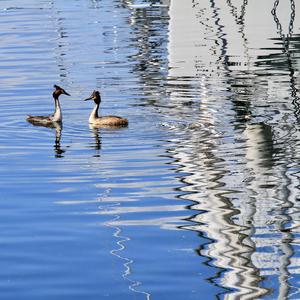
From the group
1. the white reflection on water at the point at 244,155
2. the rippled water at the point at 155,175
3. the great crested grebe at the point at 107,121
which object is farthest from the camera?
the great crested grebe at the point at 107,121

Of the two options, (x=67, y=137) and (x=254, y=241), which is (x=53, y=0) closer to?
(x=67, y=137)

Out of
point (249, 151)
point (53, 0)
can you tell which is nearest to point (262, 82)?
point (249, 151)

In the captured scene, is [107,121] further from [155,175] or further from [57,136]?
[155,175]

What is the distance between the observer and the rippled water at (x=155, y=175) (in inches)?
386

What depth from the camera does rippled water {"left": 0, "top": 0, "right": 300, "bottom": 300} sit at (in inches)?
386

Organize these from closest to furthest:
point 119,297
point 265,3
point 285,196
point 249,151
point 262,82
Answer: point 119,297 → point 285,196 → point 249,151 → point 262,82 → point 265,3

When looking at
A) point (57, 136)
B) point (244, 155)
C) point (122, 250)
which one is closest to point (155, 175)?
point (244, 155)

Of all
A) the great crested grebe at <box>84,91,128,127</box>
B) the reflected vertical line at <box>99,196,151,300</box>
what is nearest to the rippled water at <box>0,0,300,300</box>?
the reflected vertical line at <box>99,196,151,300</box>

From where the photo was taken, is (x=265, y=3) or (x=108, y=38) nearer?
(x=108, y=38)

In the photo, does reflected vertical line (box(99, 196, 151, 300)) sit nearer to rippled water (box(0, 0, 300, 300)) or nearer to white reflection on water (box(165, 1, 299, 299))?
rippled water (box(0, 0, 300, 300))

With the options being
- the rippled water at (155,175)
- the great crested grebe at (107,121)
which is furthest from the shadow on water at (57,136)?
the great crested grebe at (107,121)

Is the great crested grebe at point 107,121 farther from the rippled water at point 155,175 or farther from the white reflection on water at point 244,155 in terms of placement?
the white reflection on water at point 244,155

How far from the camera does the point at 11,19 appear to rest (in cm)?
4153

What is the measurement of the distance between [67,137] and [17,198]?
15.0 feet
